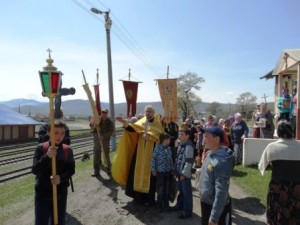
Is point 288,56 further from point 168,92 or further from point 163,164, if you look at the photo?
point 163,164

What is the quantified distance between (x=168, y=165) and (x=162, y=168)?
0.14 meters

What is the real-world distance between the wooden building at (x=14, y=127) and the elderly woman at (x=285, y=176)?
3427 cm

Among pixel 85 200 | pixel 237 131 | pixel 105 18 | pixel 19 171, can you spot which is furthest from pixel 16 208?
pixel 105 18

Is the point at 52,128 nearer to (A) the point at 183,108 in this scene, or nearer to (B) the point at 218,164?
(B) the point at 218,164

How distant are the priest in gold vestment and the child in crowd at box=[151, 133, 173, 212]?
418 mm

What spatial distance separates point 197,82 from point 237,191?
6747 cm

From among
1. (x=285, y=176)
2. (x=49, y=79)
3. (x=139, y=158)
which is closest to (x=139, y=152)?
(x=139, y=158)

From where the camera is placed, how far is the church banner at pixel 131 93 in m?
14.3

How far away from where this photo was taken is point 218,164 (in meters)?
4.09

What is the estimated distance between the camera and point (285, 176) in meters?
5.03

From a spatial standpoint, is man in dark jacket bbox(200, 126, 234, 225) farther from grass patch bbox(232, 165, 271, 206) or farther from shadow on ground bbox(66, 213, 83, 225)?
grass patch bbox(232, 165, 271, 206)

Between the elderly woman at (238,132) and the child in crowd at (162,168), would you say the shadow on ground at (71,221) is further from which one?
the elderly woman at (238,132)

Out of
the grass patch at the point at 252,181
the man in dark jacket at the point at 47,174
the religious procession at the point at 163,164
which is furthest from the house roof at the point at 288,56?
the man in dark jacket at the point at 47,174

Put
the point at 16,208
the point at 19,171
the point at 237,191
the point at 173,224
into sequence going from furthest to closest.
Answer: the point at 19,171, the point at 237,191, the point at 16,208, the point at 173,224
